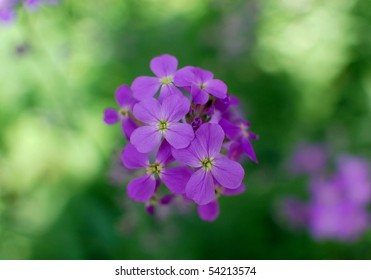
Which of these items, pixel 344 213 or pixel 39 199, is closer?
pixel 344 213

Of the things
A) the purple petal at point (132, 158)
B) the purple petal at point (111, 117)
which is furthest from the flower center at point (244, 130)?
the purple petal at point (111, 117)

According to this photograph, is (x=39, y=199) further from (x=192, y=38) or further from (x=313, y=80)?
(x=313, y=80)

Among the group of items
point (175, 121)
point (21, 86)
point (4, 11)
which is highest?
point (21, 86)

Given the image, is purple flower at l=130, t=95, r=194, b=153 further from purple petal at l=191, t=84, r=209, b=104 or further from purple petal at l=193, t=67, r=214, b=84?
purple petal at l=193, t=67, r=214, b=84

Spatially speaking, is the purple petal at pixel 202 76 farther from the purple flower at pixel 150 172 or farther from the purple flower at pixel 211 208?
the purple flower at pixel 211 208

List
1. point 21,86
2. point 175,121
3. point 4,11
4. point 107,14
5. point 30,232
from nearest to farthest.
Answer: point 175,121
point 4,11
point 30,232
point 21,86
point 107,14

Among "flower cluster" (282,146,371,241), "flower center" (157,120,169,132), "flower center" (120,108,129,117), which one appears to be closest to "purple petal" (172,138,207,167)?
"flower center" (157,120,169,132)

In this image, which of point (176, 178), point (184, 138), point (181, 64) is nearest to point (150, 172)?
point (176, 178)

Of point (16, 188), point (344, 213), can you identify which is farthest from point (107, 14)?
point (344, 213)

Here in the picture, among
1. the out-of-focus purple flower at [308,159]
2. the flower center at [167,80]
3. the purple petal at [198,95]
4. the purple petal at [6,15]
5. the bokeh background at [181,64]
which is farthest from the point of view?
the out-of-focus purple flower at [308,159]
